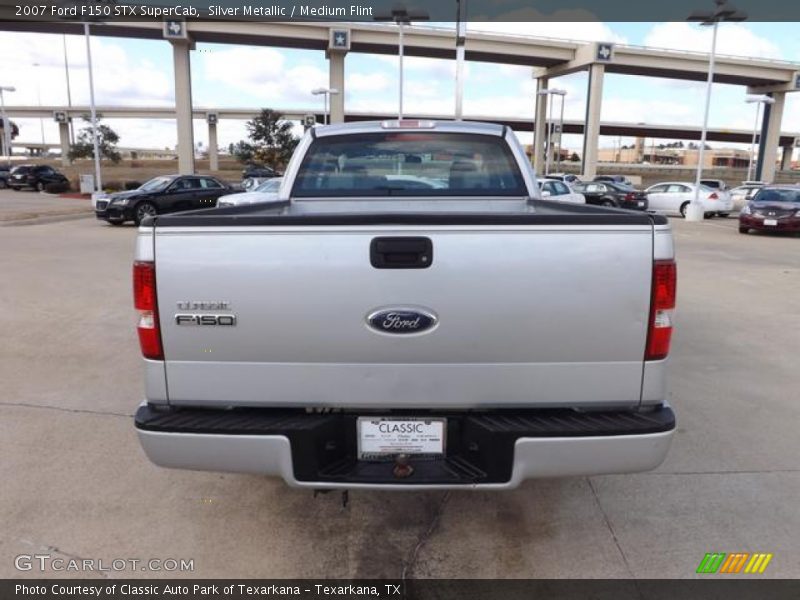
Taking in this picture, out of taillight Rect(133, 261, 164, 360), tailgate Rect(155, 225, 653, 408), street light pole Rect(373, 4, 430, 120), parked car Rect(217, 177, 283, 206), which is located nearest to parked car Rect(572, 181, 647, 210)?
street light pole Rect(373, 4, 430, 120)

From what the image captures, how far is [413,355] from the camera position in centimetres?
248

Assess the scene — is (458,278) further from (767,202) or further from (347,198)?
(767,202)

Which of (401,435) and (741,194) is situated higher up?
(401,435)

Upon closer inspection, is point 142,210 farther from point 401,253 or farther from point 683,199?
point 683,199

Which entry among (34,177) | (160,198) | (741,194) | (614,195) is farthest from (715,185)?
(34,177)

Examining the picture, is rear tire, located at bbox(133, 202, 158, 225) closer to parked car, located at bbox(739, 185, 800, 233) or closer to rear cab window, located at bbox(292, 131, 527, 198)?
rear cab window, located at bbox(292, 131, 527, 198)

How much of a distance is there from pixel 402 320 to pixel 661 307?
3.35 feet

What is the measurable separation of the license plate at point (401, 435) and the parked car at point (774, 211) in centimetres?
1957

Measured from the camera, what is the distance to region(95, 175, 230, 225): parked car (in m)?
18.6

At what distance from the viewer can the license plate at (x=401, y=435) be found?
2.59 meters

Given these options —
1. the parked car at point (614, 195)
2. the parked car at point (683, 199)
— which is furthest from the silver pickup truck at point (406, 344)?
the parked car at point (683, 199)

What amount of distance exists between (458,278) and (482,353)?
1.06 ft

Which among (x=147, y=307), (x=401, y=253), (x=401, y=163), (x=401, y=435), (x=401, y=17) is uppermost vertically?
(x=401, y=17)

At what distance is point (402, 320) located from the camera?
244 cm
